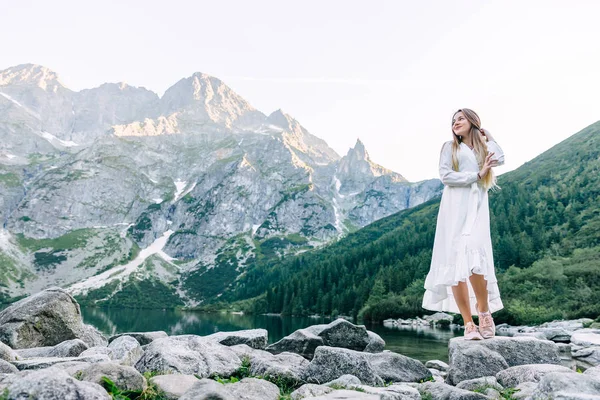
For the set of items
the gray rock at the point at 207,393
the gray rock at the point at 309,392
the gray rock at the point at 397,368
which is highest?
the gray rock at the point at 207,393

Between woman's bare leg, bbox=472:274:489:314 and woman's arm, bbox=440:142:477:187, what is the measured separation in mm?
2160

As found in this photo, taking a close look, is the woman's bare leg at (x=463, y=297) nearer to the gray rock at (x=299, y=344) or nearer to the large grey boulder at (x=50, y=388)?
the large grey boulder at (x=50, y=388)

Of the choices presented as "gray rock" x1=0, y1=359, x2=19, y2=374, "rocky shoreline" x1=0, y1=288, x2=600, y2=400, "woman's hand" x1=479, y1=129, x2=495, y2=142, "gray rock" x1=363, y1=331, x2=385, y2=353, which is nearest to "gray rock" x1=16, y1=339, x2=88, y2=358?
"rocky shoreline" x1=0, y1=288, x2=600, y2=400

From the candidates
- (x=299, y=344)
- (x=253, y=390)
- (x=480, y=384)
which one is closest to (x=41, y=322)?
(x=299, y=344)

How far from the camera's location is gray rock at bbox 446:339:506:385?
1008 cm

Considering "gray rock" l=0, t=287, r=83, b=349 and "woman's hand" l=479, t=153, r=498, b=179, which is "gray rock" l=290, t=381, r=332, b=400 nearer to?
"woman's hand" l=479, t=153, r=498, b=179

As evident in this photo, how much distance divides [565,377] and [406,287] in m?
115

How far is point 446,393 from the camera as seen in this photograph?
7398mm

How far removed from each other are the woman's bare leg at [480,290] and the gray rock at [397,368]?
3.81 m

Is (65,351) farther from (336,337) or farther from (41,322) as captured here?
(336,337)

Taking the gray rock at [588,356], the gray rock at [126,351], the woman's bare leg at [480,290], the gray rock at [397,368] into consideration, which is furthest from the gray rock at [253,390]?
the gray rock at [588,356]

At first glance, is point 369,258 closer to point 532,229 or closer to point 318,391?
point 532,229

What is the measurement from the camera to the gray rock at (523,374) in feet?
28.3

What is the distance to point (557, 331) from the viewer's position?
30281mm
